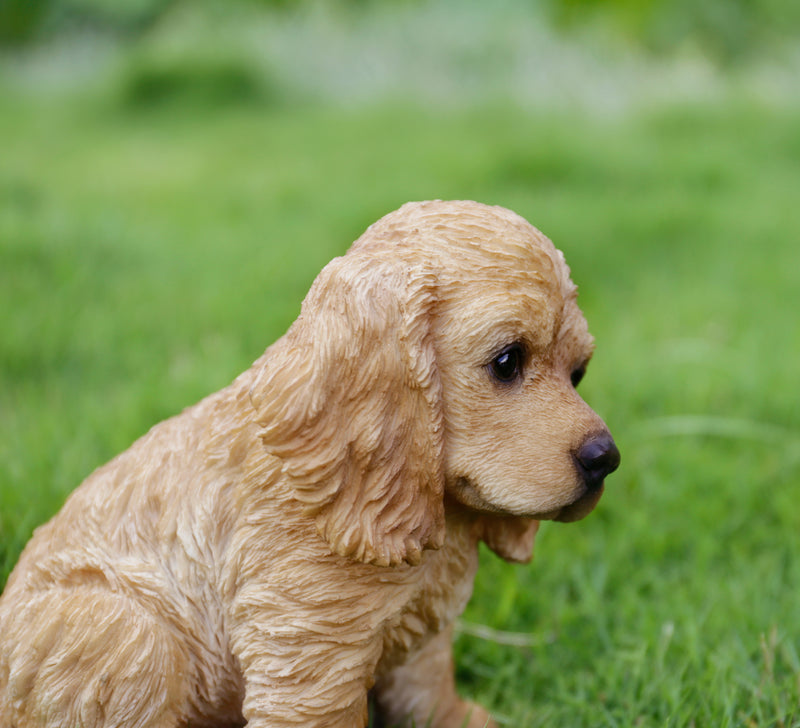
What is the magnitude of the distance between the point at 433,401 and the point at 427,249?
28 cm

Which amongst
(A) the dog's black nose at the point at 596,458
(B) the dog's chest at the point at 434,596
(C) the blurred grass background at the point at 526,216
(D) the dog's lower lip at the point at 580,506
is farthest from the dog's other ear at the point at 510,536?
(C) the blurred grass background at the point at 526,216

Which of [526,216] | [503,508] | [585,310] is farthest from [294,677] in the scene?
[526,216]

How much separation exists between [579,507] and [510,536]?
32 cm

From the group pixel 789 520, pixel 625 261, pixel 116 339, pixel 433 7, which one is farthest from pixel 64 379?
pixel 433 7

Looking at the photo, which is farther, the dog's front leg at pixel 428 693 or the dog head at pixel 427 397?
the dog's front leg at pixel 428 693

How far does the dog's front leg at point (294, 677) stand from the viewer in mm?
1584

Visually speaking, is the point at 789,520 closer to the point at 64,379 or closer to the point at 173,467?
the point at 173,467

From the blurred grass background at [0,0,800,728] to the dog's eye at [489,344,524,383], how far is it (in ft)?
3.44

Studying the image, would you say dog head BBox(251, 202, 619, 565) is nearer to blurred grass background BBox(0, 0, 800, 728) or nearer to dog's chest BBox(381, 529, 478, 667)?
dog's chest BBox(381, 529, 478, 667)

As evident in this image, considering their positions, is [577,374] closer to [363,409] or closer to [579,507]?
[579,507]

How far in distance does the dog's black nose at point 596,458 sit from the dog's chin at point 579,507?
23 millimetres

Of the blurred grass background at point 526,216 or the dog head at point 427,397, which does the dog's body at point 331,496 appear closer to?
the dog head at point 427,397

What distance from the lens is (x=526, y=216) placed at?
5344mm

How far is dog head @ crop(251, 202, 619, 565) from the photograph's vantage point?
1487 mm
